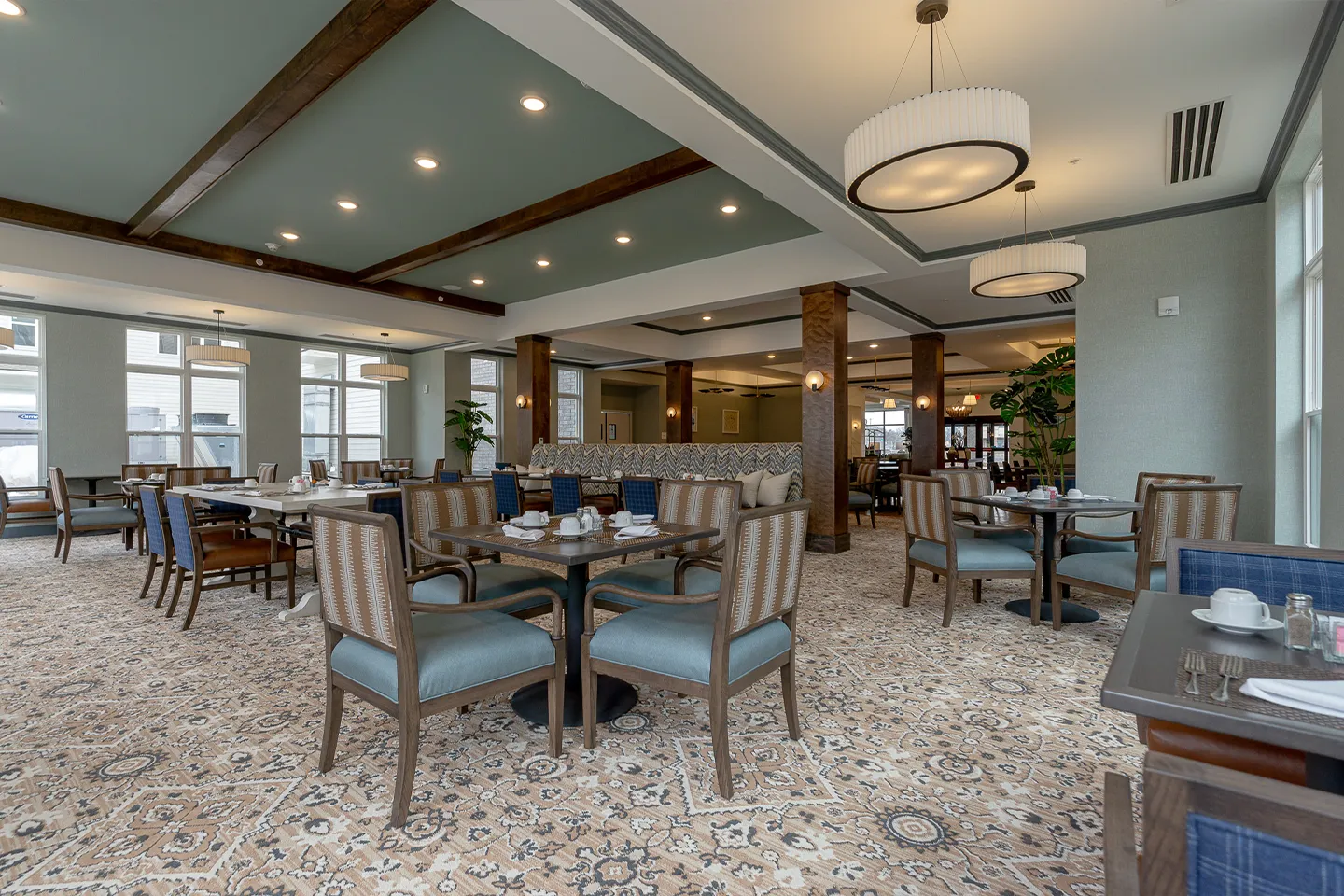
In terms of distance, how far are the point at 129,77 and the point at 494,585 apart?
3.96m

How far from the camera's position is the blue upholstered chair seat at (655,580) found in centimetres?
274

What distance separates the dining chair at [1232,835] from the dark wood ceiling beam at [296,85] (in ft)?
12.6

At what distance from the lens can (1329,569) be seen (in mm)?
1582

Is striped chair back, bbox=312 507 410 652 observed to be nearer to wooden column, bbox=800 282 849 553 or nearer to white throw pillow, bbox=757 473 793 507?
white throw pillow, bbox=757 473 793 507

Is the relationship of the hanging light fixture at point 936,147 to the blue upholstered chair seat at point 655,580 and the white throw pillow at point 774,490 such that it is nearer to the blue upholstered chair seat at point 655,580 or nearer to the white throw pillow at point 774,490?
the blue upholstered chair seat at point 655,580

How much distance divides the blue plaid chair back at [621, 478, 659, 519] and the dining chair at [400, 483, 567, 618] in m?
2.00

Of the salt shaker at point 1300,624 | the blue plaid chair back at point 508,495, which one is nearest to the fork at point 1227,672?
the salt shaker at point 1300,624

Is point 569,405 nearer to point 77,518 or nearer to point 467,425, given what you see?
point 467,425

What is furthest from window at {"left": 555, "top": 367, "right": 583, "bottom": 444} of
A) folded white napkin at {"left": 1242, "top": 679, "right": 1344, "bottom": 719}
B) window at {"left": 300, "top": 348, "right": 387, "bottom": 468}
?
folded white napkin at {"left": 1242, "top": 679, "right": 1344, "bottom": 719}

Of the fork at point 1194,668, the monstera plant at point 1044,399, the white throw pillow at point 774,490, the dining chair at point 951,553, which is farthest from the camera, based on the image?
the white throw pillow at point 774,490

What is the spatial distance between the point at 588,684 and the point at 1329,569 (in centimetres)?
217

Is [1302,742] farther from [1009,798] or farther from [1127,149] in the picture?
[1127,149]

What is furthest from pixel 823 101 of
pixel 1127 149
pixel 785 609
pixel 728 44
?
pixel 785 609

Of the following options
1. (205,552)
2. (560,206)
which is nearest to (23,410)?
(205,552)
